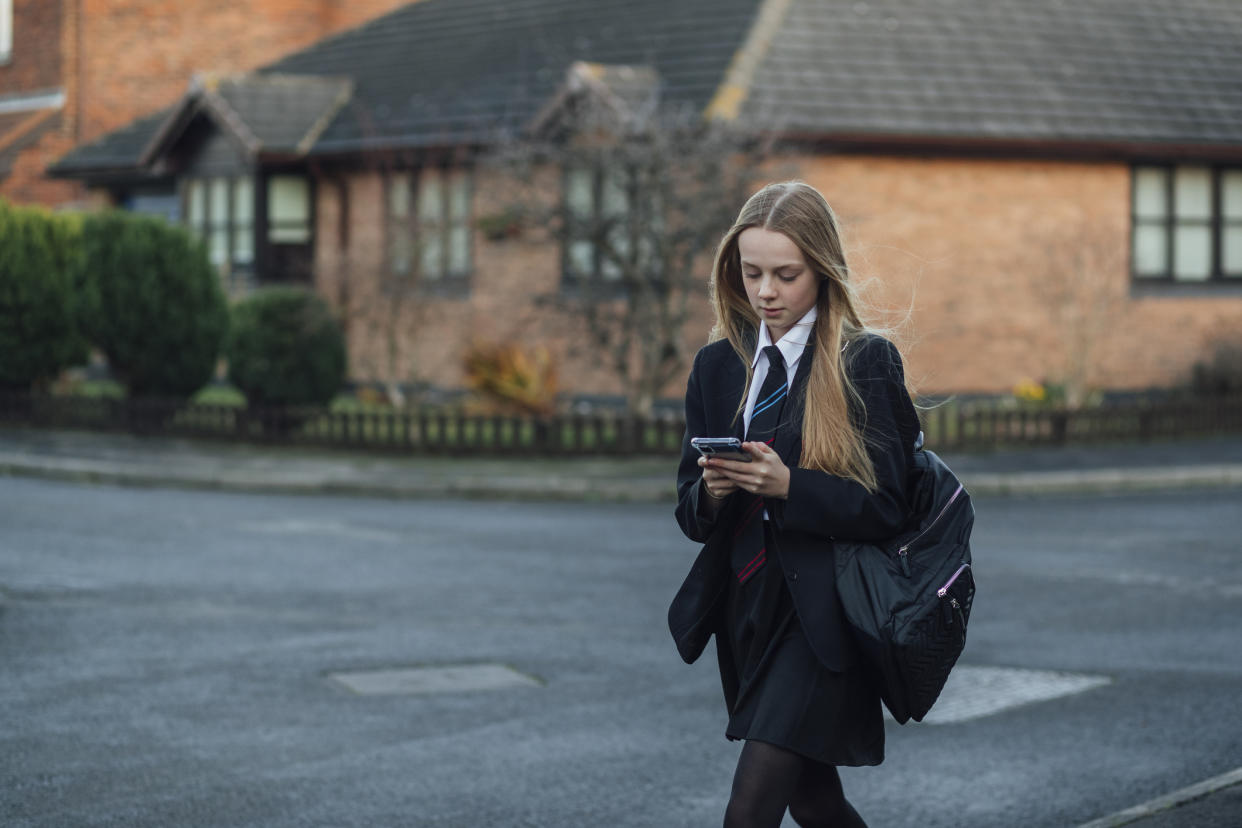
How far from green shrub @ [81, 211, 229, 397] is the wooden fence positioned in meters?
0.60

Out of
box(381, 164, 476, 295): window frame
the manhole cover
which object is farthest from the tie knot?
box(381, 164, 476, 295): window frame

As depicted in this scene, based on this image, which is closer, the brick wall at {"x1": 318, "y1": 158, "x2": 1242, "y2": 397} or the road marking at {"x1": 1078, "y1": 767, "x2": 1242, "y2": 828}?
the road marking at {"x1": 1078, "y1": 767, "x2": 1242, "y2": 828}

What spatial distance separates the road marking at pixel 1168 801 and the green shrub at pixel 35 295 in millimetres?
17593

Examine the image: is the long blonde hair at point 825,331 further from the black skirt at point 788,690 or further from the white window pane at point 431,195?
the white window pane at point 431,195

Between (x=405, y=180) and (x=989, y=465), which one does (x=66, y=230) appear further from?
(x=989, y=465)

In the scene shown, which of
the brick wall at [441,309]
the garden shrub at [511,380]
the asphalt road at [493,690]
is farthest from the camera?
the brick wall at [441,309]

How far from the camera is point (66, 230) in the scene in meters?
21.9

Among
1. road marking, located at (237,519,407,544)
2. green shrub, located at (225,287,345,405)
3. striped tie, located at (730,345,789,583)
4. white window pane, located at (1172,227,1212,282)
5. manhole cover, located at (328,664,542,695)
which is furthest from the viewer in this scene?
white window pane, located at (1172,227,1212,282)

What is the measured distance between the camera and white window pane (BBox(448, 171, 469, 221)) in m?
25.6

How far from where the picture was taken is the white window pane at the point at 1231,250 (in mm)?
25578

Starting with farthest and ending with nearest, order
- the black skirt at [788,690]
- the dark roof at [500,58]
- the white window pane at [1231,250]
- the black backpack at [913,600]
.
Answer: the white window pane at [1231,250], the dark roof at [500,58], the black skirt at [788,690], the black backpack at [913,600]

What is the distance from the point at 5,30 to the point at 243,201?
38.6 ft

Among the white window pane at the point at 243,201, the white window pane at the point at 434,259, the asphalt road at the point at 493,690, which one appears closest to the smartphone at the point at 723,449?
the asphalt road at the point at 493,690

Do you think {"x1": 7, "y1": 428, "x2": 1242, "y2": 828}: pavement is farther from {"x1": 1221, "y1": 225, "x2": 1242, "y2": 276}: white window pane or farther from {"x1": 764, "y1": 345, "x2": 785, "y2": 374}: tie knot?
{"x1": 764, "y1": 345, "x2": 785, "y2": 374}: tie knot
